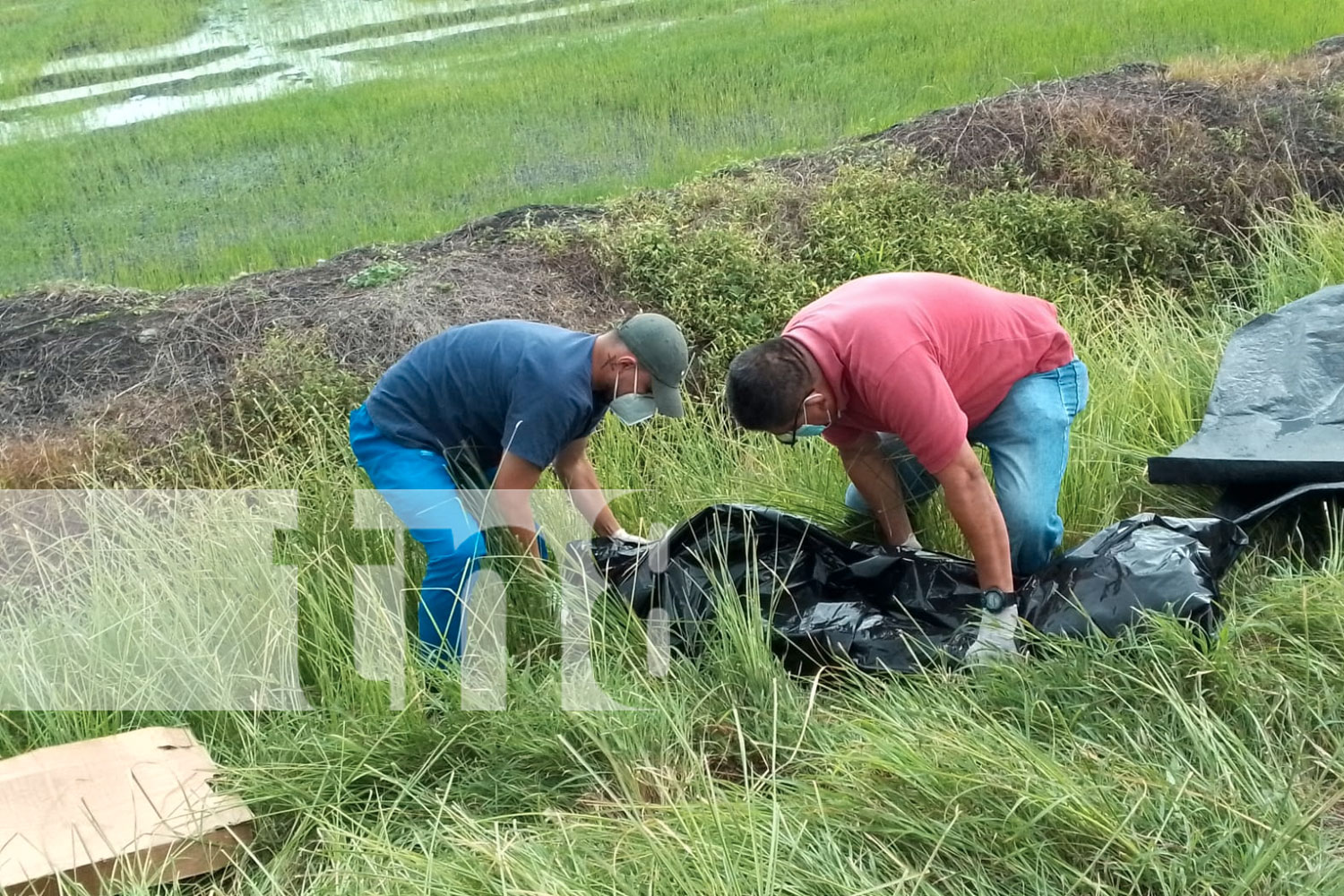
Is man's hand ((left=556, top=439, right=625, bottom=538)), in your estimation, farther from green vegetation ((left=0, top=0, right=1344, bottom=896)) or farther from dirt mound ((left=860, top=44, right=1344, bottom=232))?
dirt mound ((left=860, top=44, right=1344, bottom=232))

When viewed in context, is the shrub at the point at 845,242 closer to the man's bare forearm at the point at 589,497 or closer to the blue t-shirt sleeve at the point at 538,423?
the man's bare forearm at the point at 589,497

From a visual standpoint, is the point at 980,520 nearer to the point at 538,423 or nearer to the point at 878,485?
the point at 878,485

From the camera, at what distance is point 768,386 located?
8.92 ft

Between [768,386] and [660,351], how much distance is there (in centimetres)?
35

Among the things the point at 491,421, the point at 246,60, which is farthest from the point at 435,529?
the point at 246,60

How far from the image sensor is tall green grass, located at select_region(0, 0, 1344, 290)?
659cm

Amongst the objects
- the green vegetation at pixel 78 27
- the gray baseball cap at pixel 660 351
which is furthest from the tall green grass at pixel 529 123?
the gray baseball cap at pixel 660 351

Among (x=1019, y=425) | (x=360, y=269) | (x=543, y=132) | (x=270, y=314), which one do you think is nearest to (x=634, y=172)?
(x=543, y=132)

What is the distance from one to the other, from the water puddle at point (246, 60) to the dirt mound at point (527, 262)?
3.34 metres

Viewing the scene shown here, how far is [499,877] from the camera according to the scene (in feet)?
6.84

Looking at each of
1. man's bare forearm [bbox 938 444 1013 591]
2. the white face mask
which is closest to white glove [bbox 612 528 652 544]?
the white face mask

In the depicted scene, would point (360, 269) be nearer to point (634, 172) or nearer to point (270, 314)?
point (270, 314)

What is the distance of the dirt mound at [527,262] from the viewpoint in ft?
16.9

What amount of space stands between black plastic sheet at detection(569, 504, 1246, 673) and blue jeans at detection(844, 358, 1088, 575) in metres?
0.20
